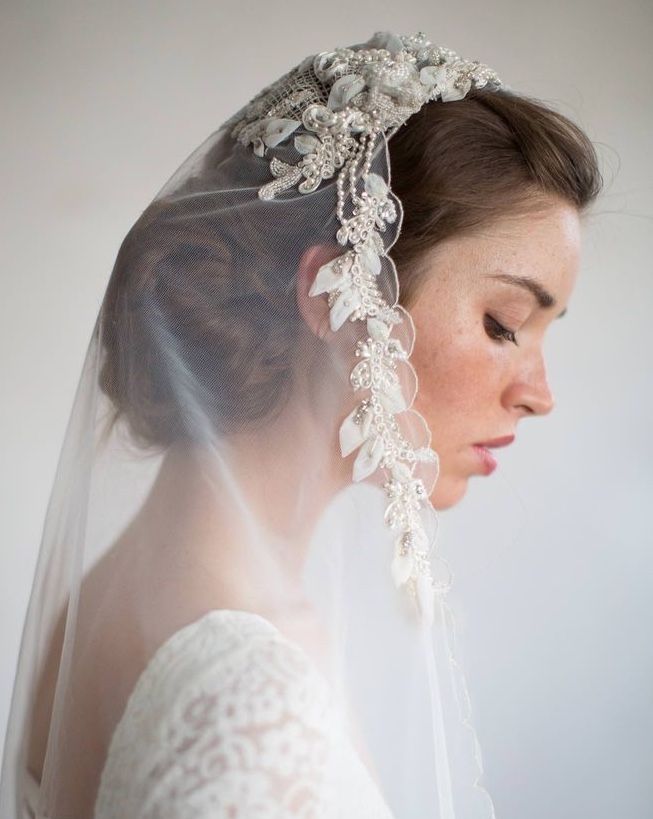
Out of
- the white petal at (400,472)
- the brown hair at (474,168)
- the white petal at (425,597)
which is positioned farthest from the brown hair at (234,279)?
the white petal at (425,597)

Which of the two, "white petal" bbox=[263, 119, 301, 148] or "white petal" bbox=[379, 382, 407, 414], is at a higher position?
"white petal" bbox=[263, 119, 301, 148]

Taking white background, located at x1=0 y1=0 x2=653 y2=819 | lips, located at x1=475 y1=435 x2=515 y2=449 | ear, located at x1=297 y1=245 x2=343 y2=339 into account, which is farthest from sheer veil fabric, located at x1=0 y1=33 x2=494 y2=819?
white background, located at x1=0 y1=0 x2=653 y2=819

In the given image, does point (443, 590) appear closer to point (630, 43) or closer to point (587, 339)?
point (587, 339)

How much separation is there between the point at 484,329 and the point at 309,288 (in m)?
0.20

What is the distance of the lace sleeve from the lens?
648 mm

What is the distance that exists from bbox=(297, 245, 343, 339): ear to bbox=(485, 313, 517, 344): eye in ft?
0.59

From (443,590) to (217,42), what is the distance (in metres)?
1.55

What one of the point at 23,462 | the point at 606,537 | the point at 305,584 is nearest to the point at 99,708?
the point at 305,584

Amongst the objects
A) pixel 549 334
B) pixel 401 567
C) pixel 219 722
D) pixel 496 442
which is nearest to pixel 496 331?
pixel 496 442

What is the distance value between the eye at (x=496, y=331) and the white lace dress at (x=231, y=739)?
1.37 feet

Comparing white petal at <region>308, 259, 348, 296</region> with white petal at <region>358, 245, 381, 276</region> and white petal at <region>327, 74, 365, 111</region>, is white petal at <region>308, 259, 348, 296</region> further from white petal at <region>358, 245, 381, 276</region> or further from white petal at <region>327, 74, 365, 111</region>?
white petal at <region>327, 74, 365, 111</region>

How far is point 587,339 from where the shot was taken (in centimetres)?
204

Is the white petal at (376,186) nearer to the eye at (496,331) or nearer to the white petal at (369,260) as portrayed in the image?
the white petal at (369,260)

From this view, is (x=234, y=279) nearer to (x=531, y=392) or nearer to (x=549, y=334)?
(x=531, y=392)
